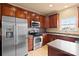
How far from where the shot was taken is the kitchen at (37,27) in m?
1.77

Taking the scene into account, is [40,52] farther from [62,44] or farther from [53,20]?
[53,20]

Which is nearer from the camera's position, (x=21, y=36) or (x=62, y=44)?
(x=62, y=44)

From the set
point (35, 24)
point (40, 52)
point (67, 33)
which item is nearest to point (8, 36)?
point (35, 24)

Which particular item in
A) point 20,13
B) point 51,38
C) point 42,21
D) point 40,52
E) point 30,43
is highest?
point 20,13

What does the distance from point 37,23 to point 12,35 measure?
1.65 feet

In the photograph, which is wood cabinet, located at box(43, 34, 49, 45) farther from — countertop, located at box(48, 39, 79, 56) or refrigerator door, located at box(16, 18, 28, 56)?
refrigerator door, located at box(16, 18, 28, 56)

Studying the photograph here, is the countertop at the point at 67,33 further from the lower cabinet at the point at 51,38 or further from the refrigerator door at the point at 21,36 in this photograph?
the refrigerator door at the point at 21,36

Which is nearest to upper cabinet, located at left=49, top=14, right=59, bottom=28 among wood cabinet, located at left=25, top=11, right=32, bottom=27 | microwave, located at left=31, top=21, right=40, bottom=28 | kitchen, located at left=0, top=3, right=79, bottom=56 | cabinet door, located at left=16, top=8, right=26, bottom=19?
kitchen, located at left=0, top=3, right=79, bottom=56

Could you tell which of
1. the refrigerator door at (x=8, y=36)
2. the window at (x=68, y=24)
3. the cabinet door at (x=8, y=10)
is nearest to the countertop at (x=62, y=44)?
the window at (x=68, y=24)

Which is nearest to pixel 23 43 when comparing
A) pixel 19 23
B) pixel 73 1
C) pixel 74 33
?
pixel 19 23

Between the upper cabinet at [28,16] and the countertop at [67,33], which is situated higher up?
the upper cabinet at [28,16]

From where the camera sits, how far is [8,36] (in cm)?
186

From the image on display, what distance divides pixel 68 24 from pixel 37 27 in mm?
569

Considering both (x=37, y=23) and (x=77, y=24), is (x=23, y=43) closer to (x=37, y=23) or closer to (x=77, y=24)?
(x=37, y=23)
